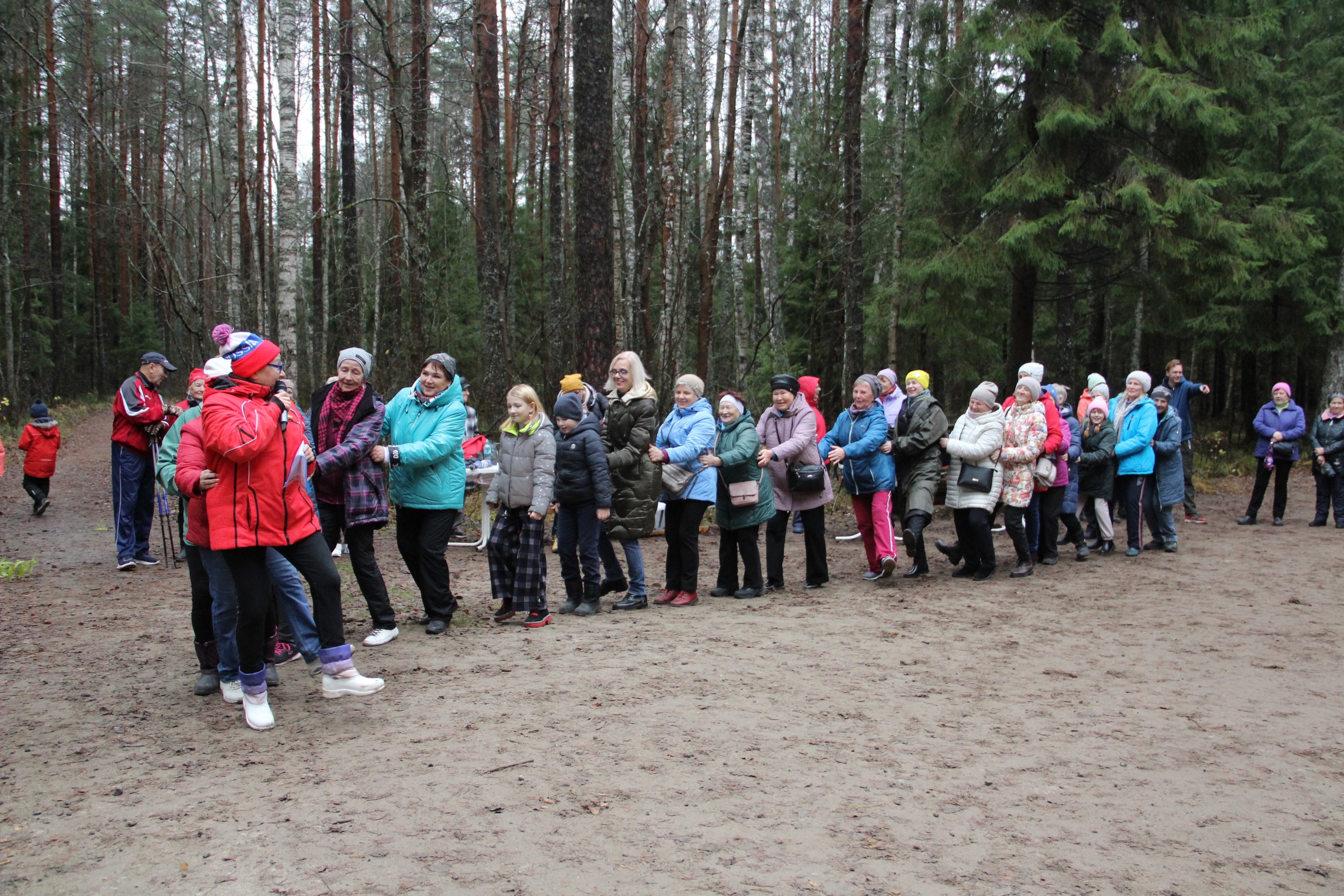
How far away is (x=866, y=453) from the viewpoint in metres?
8.28

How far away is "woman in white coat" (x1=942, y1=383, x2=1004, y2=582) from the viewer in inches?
326

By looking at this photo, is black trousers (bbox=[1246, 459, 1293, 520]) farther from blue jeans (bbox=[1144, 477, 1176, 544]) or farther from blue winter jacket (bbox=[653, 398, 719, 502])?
blue winter jacket (bbox=[653, 398, 719, 502])

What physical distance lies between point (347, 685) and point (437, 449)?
65.2 inches

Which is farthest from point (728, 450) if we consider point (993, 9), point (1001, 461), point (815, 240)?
point (815, 240)

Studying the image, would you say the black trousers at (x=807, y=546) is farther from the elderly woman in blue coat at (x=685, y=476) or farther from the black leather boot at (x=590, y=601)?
the black leather boot at (x=590, y=601)

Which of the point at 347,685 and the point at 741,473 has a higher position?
the point at 741,473

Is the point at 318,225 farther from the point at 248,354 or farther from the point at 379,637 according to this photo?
the point at 248,354

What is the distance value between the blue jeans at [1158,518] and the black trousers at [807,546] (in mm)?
4176

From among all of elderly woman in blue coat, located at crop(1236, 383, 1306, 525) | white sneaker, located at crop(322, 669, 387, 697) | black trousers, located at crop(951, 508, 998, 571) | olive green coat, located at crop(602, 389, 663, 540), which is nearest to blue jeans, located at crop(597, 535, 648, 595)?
olive green coat, located at crop(602, 389, 663, 540)

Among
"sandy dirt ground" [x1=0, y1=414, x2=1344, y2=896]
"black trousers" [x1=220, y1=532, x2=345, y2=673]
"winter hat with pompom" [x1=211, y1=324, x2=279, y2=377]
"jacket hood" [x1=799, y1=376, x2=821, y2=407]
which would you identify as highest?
"winter hat with pompom" [x1=211, y1=324, x2=279, y2=377]

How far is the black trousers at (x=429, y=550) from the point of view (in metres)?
6.22

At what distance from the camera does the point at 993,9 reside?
14.6 m

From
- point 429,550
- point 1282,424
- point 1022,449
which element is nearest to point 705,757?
point 429,550

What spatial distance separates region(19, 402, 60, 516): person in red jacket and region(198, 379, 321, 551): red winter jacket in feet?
29.3
